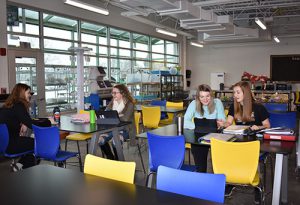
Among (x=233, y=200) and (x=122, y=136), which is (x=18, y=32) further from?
(x=233, y=200)

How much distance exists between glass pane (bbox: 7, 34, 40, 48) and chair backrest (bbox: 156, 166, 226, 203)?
6076 mm

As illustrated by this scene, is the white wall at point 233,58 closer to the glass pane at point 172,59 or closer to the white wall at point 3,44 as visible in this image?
the glass pane at point 172,59

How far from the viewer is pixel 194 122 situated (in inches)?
129

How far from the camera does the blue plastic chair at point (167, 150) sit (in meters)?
2.64

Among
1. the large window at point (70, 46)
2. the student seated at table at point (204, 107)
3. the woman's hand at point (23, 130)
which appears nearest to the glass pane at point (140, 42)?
the large window at point (70, 46)

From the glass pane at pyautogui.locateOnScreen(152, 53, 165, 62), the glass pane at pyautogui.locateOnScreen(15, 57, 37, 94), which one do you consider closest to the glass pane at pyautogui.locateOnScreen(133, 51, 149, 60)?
the glass pane at pyautogui.locateOnScreen(152, 53, 165, 62)

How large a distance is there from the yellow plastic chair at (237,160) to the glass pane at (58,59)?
6.15 meters

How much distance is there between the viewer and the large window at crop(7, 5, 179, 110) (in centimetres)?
718

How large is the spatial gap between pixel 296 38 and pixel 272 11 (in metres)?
3.61

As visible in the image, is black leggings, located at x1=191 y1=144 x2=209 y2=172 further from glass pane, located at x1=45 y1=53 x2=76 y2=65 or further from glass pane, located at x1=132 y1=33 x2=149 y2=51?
glass pane, located at x1=132 y1=33 x2=149 y2=51

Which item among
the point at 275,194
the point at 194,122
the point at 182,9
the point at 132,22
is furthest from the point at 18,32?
the point at 275,194

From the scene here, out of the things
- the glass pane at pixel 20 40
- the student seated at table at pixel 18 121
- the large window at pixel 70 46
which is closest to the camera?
the student seated at table at pixel 18 121

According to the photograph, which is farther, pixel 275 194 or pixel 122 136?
pixel 122 136

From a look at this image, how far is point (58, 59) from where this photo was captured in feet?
26.0
